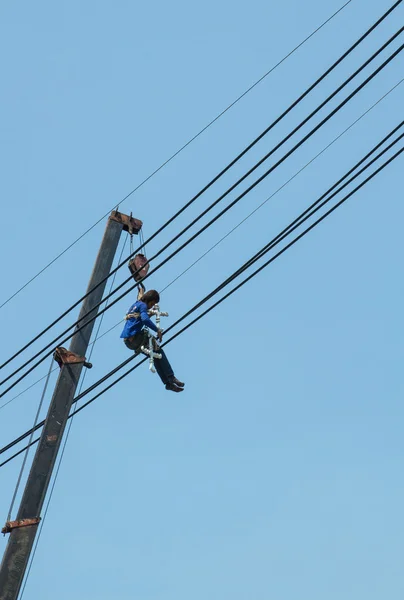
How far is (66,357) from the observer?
14078 millimetres

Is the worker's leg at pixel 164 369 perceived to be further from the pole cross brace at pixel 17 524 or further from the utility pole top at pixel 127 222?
the pole cross brace at pixel 17 524

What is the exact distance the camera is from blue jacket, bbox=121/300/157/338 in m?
15.1

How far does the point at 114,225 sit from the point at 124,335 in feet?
4.54

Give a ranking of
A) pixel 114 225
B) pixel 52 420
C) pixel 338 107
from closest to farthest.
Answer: pixel 338 107, pixel 52 420, pixel 114 225

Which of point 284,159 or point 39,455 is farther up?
point 284,159

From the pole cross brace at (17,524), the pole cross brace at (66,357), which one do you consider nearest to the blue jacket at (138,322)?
the pole cross brace at (66,357)

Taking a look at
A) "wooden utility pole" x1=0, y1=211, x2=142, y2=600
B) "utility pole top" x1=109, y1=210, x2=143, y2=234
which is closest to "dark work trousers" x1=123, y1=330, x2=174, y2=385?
"wooden utility pole" x1=0, y1=211, x2=142, y2=600

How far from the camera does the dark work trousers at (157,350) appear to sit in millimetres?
15219

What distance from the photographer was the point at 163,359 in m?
15.6

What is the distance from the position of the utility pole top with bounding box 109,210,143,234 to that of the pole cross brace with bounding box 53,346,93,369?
5.81 ft

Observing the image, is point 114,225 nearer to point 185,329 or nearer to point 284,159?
point 185,329

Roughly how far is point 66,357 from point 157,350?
58.8 inches

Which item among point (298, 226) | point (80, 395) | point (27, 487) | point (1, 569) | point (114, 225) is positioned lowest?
point (1, 569)

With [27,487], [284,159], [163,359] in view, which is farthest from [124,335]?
[284,159]
